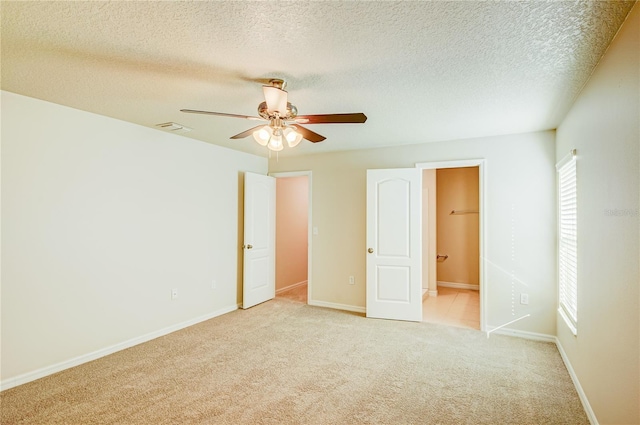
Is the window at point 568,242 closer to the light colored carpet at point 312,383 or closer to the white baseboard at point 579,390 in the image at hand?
the white baseboard at point 579,390

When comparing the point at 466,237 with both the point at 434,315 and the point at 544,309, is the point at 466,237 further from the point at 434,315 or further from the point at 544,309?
the point at 544,309

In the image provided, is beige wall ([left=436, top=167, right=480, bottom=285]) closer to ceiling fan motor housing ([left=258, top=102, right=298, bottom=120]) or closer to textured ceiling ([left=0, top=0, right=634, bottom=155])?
textured ceiling ([left=0, top=0, right=634, bottom=155])

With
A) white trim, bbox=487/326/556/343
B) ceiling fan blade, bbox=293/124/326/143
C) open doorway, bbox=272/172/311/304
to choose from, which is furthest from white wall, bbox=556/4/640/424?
open doorway, bbox=272/172/311/304

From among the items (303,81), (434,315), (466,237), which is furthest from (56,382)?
(466,237)

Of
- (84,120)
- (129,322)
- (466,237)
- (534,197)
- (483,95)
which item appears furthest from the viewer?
(466,237)

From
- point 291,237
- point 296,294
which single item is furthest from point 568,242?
point 291,237

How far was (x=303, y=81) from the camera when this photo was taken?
7.83 feet

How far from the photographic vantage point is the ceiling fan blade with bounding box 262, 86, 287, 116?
2139mm

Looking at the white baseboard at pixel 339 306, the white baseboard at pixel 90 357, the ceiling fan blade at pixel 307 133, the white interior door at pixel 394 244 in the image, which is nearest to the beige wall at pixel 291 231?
the white baseboard at pixel 339 306

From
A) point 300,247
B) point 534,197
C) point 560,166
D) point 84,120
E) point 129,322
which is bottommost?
point 129,322

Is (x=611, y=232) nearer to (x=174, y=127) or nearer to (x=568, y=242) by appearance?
(x=568, y=242)

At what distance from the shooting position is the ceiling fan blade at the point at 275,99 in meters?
2.14

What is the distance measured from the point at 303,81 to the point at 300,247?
175 inches

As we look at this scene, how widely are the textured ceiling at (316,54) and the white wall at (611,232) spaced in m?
0.22
